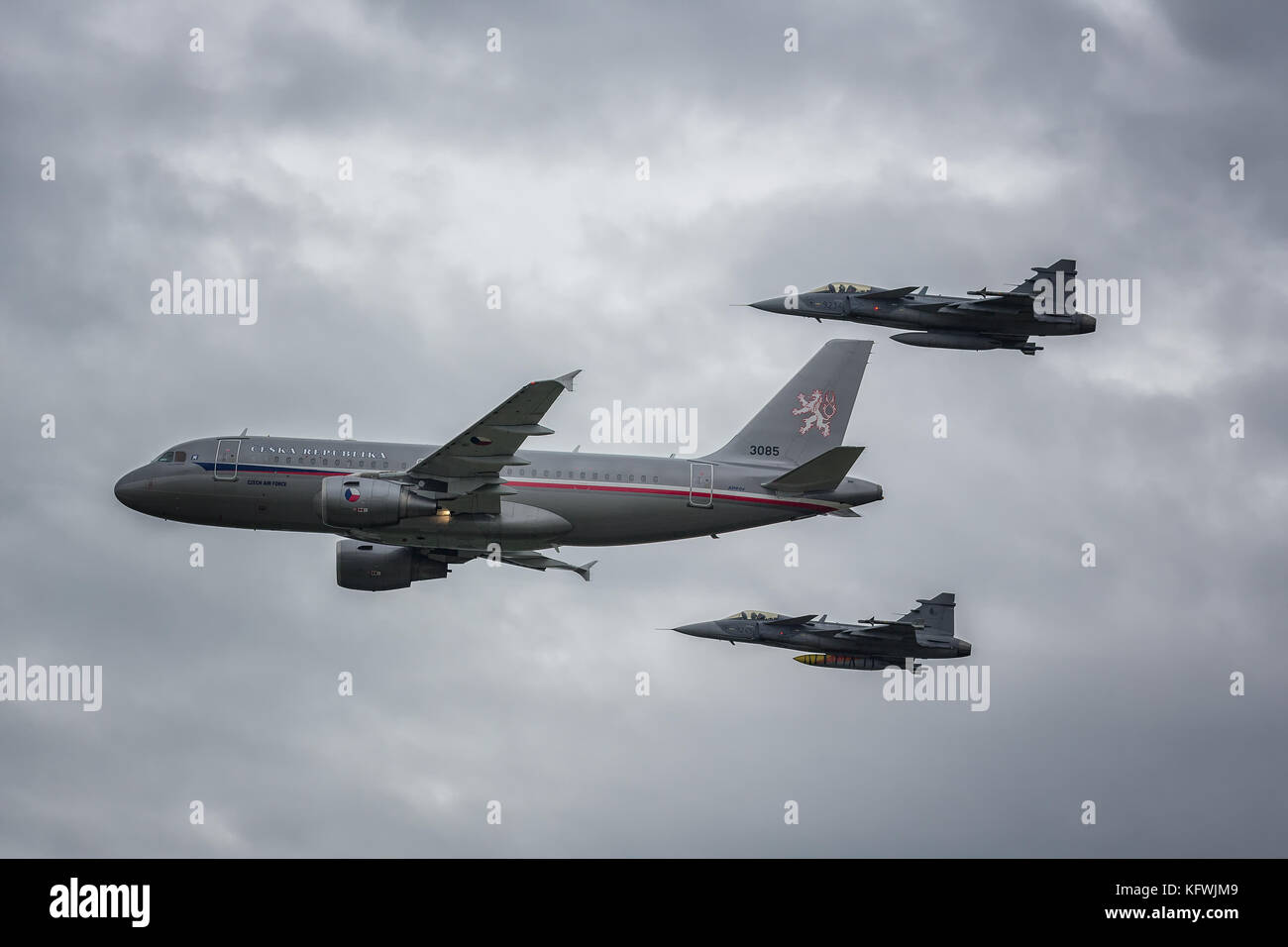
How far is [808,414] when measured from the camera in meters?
79.0

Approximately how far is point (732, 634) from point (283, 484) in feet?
121

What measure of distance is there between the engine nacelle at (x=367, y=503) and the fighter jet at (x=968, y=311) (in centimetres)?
2508

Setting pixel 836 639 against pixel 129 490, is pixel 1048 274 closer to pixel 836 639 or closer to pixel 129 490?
pixel 836 639

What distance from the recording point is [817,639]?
101312 millimetres

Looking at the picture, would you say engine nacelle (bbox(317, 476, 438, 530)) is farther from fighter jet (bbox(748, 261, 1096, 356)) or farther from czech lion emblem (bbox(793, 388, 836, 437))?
fighter jet (bbox(748, 261, 1096, 356))

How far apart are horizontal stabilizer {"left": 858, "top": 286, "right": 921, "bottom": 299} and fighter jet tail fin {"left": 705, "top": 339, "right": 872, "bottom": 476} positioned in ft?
30.9

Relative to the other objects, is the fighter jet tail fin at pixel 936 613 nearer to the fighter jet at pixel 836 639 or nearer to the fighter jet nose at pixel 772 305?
the fighter jet at pixel 836 639

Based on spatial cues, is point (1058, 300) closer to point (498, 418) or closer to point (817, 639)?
point (817, 639)

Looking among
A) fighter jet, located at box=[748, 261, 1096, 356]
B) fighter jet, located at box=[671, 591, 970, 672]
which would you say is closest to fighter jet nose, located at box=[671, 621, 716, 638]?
fighter jet, located at box=[671, 591, 970, 672]

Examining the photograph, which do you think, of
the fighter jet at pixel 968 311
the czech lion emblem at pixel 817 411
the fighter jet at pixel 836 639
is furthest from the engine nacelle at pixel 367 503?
the fighter jet at pixel 836 639

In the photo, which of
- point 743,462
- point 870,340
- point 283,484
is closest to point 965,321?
point 870,340

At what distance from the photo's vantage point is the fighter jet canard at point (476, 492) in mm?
72250

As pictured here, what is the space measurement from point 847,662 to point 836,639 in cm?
153

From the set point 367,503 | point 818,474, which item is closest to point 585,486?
point 367,503
